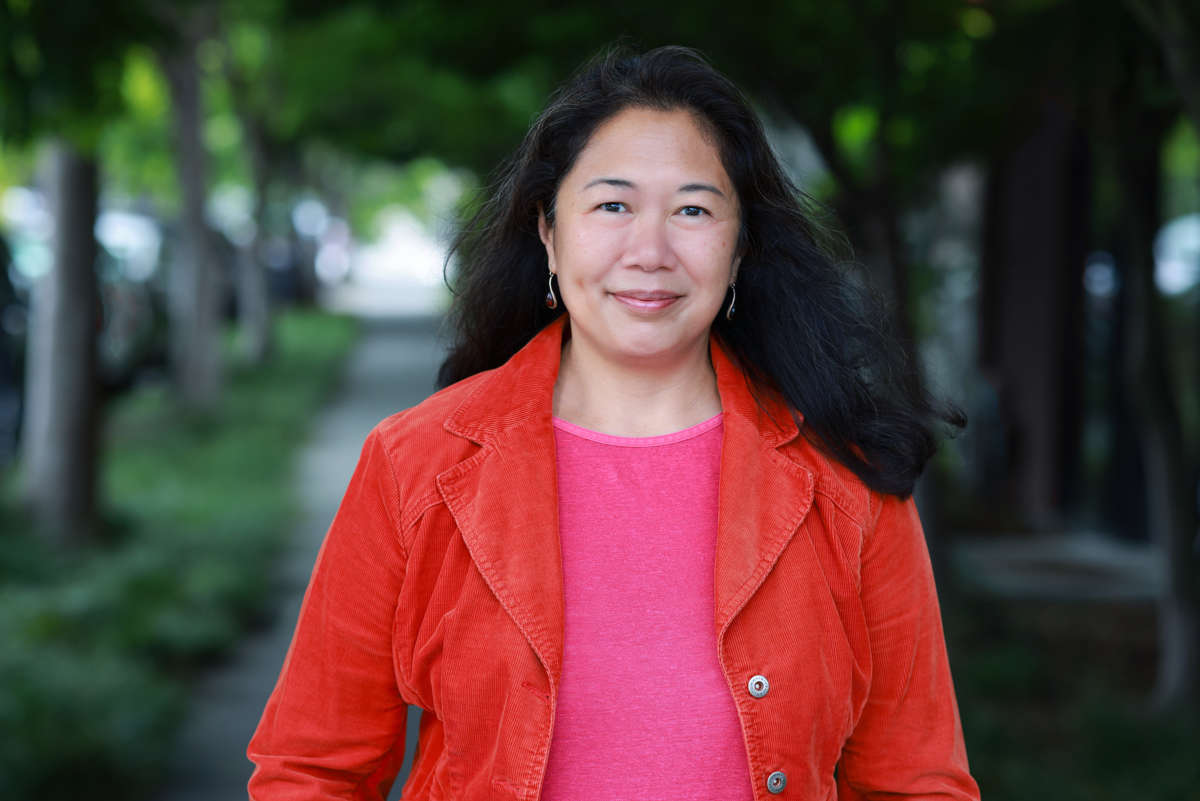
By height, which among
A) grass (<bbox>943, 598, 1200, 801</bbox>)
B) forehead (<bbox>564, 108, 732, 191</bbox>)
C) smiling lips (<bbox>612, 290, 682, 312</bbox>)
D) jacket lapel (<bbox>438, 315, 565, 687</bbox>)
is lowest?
grass (<bbox>943, 598, 1200, 801</bbox>)

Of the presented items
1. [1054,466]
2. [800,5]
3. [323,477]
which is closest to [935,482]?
[800,5]

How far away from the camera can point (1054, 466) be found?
36.5 ft

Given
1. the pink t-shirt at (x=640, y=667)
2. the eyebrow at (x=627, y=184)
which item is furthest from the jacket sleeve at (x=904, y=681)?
the eyebrow at (x=627, y=184)

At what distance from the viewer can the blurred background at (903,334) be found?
5.23 meters

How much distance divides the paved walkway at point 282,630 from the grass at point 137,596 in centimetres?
13

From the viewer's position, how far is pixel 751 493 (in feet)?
6.74

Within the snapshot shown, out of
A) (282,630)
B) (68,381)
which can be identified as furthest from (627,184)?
(68,381)

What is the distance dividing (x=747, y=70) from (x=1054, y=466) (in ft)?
19.2

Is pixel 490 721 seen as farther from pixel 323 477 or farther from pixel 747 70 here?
pixel 323 477

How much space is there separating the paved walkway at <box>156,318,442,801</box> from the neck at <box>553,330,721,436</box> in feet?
2.05

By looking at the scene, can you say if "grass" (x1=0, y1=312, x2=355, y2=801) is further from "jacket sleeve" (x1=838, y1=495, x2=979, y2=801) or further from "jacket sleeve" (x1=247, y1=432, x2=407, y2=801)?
"jacket sleeve" (x1=838, y1=495, x2=979, y2=801)

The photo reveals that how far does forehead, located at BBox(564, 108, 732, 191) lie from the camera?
2078 millimetres

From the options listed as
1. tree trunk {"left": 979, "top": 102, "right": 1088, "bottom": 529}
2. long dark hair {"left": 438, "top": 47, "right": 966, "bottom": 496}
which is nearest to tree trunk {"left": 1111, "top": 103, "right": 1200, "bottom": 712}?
long dark hair {"left": 438, "top": 47, "right": 966, "bottom": 496}

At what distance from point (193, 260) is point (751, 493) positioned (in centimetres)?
1326
